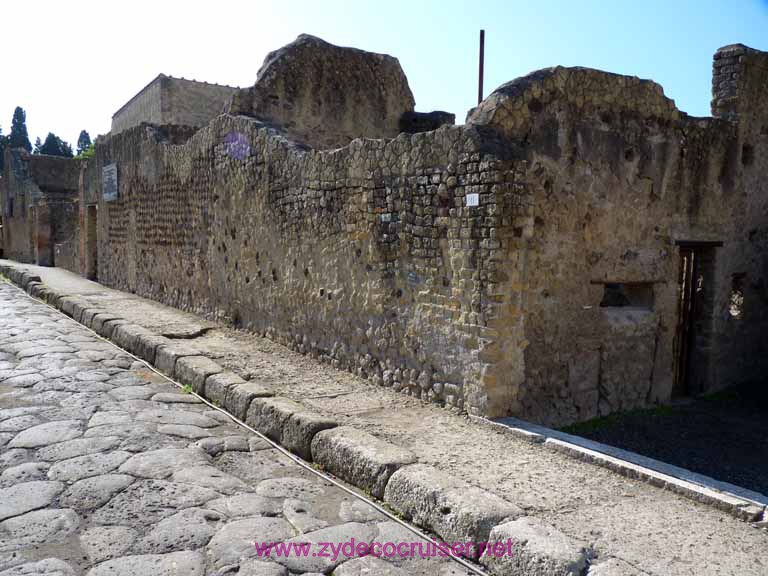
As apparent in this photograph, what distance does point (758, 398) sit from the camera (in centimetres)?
709

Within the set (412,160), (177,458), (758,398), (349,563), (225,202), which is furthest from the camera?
(225,202)

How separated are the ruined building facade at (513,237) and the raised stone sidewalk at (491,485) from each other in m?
0.55

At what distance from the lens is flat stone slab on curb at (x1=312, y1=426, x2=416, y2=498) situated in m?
3.62

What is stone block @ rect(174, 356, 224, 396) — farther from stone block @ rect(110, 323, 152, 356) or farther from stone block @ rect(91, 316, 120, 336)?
stone block @ rect(91, 316, 120, 336)

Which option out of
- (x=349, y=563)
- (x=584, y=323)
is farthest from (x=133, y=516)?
(x=584, y=323)

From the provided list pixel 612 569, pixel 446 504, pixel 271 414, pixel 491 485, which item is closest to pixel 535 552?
pixel 612 569

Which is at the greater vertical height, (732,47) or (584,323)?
(732,47)

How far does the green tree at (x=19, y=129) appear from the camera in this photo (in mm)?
52812

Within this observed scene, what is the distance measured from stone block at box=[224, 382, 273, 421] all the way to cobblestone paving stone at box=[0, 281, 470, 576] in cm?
11

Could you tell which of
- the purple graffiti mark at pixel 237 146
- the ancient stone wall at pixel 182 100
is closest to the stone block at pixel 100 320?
the purple graffiti mark at pixel 237 146

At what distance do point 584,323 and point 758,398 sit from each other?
A: 3.02 m

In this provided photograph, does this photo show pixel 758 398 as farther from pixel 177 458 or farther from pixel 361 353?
pixel 177 458

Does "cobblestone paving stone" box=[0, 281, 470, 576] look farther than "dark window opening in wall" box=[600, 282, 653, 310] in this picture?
No

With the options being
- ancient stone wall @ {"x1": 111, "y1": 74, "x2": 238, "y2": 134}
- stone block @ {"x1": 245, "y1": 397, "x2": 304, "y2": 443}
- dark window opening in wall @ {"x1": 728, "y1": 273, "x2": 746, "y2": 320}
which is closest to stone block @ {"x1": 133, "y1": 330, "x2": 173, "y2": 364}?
stone block @ {"x1": 245, "y1": 397, "x2": 304, "y2": 443}
